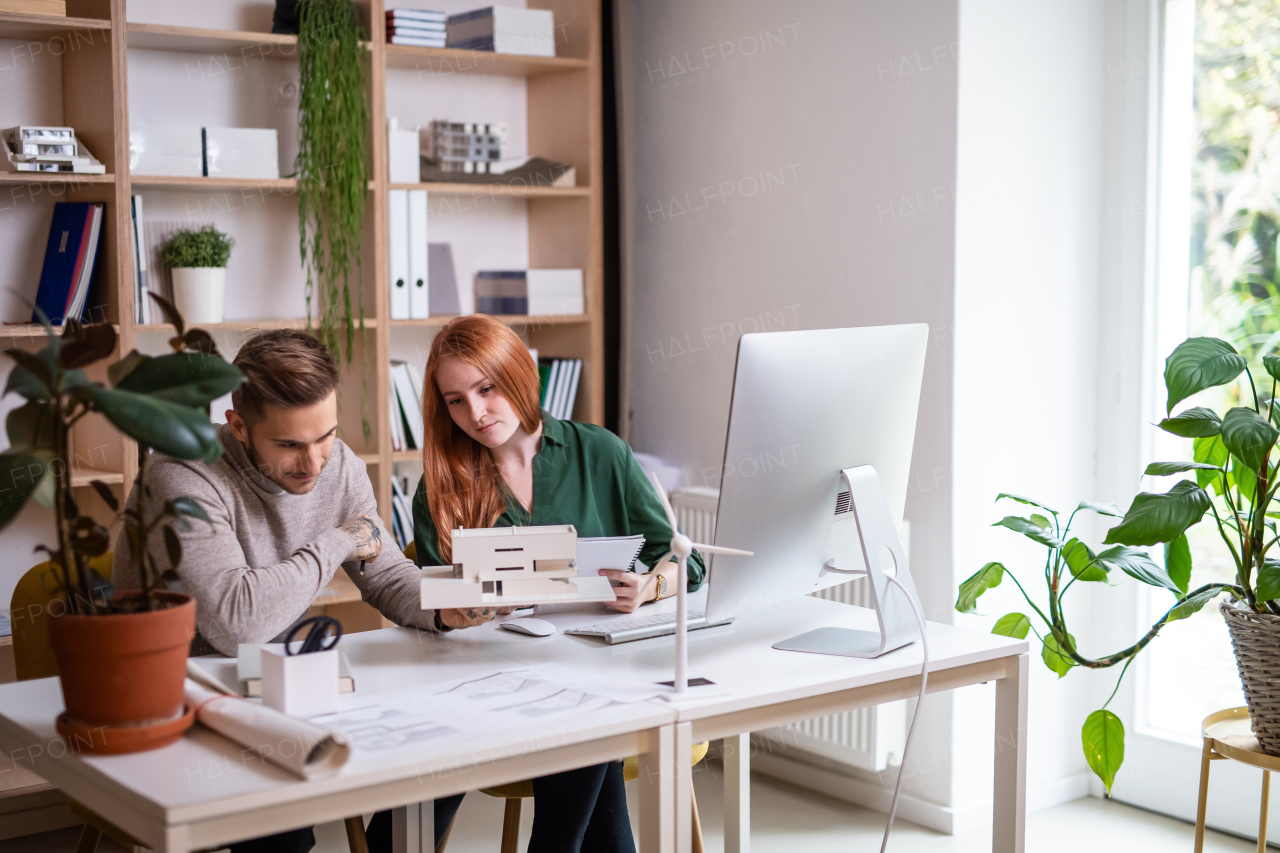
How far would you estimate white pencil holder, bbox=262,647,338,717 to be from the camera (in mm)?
1524

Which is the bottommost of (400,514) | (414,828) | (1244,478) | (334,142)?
(414,828)

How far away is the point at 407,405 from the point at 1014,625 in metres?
1.75

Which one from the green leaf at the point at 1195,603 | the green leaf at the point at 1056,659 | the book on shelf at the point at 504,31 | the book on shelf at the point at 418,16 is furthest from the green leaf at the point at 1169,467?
the book on shelf at the point at 418,16

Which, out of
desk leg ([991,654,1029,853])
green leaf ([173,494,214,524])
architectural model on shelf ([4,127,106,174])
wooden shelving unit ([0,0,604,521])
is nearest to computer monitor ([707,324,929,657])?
desk leg ([991,654,1029,853])

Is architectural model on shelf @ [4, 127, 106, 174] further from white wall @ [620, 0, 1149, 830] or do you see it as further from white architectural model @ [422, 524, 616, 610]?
white wall @ [620, 0, 1149, 830]

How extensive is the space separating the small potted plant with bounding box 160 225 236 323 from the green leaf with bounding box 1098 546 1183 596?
Answer: 2193 millimetres

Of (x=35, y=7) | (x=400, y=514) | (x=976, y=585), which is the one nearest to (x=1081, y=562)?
(x=976, y=585)

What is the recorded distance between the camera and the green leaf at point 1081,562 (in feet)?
8.39

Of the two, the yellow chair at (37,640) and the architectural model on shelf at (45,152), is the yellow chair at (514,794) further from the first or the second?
the architectural model on shelf at (45,152)

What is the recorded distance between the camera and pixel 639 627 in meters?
1.97

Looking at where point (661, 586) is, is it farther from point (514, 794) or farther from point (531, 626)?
point (514, 794)

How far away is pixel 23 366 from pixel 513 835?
1.37 metres

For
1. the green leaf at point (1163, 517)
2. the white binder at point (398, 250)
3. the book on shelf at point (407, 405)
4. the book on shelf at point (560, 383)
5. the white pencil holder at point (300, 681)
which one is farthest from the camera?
the book on shelf at point (560, 383)

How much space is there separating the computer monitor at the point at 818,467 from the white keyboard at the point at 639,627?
0.10 meters
